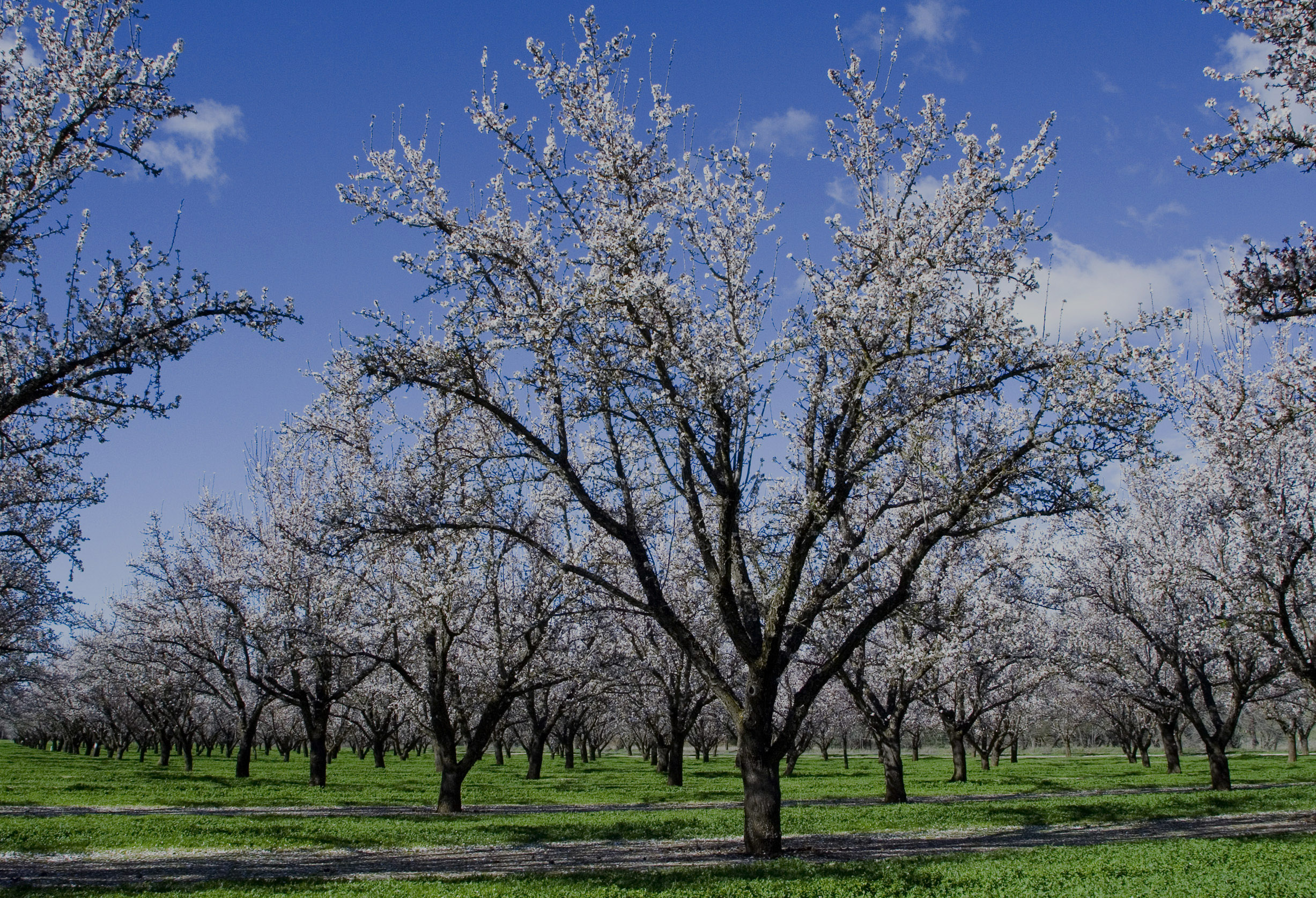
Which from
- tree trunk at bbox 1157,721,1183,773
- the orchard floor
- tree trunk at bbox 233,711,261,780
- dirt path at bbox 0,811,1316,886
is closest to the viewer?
the orchard floor

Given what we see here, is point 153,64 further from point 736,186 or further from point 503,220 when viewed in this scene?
point 736,186

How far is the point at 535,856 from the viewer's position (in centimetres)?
1526

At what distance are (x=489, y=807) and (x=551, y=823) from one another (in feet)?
20.7

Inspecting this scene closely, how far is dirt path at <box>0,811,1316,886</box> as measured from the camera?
1285 cm

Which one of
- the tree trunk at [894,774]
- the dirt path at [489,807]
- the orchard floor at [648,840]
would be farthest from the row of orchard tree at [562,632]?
the orchard floor at [648,840]

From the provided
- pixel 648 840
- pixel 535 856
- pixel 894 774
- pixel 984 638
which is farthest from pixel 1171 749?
pixel 535 856

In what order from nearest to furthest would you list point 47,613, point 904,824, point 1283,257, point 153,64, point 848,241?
point 1283,257, point 153,64, point 848,241, point 904,824, point 47,613

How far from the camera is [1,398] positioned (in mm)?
10016

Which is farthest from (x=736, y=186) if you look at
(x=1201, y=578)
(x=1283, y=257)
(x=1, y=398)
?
(x=1201, y=578)

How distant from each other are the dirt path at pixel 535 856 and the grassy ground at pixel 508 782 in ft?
35.9

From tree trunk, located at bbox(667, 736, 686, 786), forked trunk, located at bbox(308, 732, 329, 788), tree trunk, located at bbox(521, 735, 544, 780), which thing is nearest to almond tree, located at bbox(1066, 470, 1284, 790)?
tree trunk, located at bbox(667, 736, 686, 786)

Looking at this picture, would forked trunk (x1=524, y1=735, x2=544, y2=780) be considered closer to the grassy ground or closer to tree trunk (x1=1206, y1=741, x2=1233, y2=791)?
the grassy ground

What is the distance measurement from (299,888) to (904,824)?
13.6m

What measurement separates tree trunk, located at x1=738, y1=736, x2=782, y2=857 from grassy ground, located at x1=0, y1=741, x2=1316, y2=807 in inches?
562
